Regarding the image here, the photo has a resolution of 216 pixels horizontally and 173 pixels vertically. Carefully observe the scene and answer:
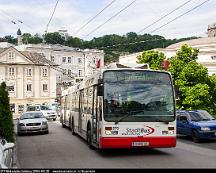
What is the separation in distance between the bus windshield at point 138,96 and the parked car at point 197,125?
21.1ft

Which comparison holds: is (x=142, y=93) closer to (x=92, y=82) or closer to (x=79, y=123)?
(x=92, y=82)

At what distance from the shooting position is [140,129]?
49.0 feet

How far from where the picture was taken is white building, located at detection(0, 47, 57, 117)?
82375 mm

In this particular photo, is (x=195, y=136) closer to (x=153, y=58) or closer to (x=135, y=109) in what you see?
(x=135, y=109)

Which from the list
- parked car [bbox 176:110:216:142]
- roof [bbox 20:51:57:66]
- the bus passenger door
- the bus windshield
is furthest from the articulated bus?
roof [bbox 20:51:57:66]

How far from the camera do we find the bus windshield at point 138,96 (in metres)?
15.0

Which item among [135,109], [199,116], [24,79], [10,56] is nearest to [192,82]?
[199,116]

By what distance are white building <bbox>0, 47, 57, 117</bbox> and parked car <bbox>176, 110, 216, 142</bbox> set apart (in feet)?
197

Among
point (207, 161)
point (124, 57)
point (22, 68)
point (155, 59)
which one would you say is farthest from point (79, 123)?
point (22, 68)

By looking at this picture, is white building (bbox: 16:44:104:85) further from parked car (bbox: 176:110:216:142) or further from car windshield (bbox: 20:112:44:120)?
parked car (bbox: 176:110:216:142)

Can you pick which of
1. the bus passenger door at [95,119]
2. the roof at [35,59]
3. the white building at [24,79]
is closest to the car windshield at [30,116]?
the bus passenger door at [95,119]

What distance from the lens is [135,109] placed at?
15.0 meters

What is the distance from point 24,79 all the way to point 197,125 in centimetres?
6553

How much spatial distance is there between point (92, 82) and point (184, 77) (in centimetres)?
2079
